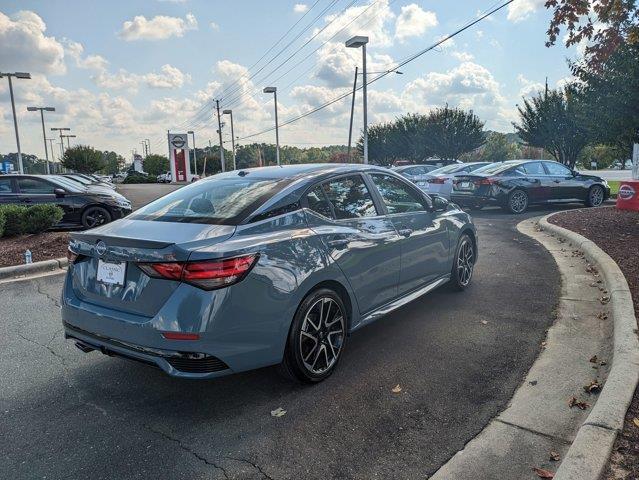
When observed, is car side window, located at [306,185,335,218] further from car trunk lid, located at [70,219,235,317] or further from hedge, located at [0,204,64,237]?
hedge, located at [0,204,64,237]

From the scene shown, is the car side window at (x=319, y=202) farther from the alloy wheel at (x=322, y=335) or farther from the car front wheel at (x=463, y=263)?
the car front wheel at (x=463, y=263)

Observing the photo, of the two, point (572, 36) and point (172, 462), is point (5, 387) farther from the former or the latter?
point (572, 36)

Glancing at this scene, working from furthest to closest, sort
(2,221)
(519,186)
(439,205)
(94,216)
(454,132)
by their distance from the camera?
(454,132), (519,186), (94,216), (2,221), (439,205)

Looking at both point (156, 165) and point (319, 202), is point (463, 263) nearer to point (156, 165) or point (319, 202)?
point (319, 202)

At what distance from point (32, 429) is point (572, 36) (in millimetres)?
6705

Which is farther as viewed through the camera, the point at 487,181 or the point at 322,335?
the point at 487,181

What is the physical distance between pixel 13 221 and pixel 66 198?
6.81 ft

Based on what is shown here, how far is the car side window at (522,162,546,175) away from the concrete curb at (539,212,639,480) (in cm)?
872

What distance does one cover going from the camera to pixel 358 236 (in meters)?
3.89

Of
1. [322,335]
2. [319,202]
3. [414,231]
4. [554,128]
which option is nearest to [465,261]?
[414,231]

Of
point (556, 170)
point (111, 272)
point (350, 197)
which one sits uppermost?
point (350, 197)

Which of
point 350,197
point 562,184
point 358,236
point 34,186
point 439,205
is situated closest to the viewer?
point 358,236

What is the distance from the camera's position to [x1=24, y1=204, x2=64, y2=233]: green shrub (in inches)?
375

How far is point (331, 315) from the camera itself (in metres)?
3.64
